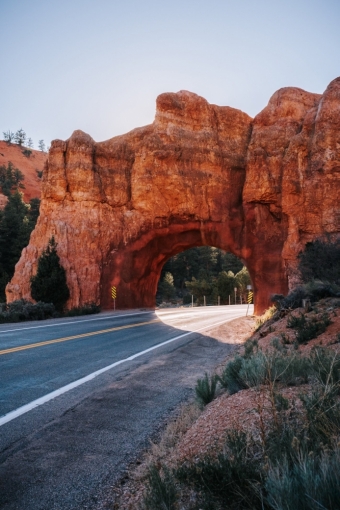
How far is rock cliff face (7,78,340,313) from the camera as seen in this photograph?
2873 centimetres

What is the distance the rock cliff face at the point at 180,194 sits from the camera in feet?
94.3

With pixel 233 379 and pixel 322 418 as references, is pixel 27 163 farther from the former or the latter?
pixel 322 418

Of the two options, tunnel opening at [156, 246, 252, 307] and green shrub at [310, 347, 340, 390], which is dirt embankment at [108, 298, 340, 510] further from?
tunnel opening at [156, 246, 252, 307]

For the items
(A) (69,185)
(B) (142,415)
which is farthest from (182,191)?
(B) (142,415)

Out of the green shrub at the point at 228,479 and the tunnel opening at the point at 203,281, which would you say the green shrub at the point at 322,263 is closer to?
the green shrub at the point at 228,479

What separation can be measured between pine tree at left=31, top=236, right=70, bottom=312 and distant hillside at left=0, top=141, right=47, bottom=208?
55.2 metres

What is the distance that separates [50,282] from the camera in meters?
26.4

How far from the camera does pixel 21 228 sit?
4431 cm

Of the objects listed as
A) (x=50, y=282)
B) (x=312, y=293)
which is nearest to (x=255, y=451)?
(x=312, y=293)

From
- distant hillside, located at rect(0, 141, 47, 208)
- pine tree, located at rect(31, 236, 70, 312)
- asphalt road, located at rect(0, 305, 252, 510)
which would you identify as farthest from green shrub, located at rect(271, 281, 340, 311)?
distant hillside, located at rect(0, 141, 47, 208)

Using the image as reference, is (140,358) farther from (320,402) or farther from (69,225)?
(69,225)

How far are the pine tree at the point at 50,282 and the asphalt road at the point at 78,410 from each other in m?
16.3

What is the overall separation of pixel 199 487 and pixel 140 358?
6.97m

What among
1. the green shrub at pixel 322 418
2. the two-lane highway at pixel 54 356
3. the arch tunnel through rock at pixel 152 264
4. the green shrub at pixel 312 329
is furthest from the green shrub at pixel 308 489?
the arch tunnel through rock at pixel 152 264
